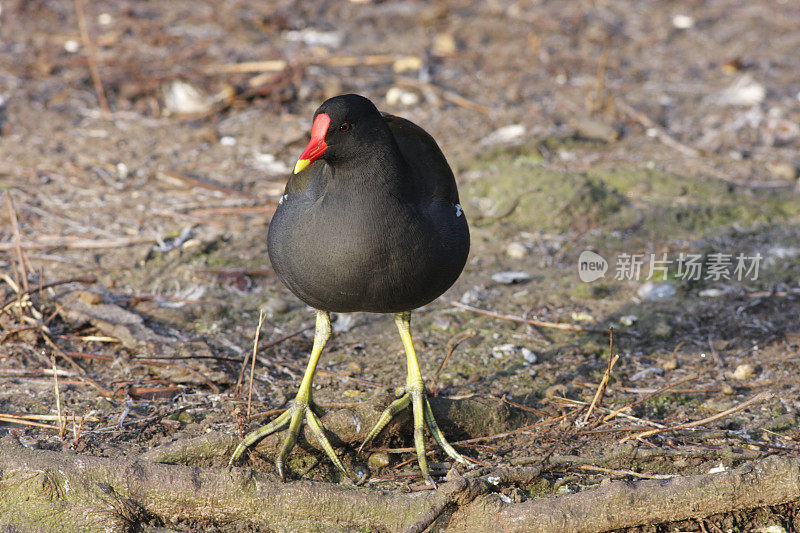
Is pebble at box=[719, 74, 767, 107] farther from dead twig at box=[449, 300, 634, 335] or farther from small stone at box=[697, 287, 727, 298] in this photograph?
dead twig at box=[449, 300, 634, 335]

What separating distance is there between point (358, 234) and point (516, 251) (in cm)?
216

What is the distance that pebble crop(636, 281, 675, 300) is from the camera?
423 cm

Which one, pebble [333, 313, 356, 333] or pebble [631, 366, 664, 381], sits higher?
pebble [333, 313, 356, 333]

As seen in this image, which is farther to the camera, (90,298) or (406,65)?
(406,65)

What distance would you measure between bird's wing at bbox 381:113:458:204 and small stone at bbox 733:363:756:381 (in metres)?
1.50

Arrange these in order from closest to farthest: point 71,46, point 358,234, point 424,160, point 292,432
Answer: point 358,234 → point 292,432 → point 424,160 → point 71,46

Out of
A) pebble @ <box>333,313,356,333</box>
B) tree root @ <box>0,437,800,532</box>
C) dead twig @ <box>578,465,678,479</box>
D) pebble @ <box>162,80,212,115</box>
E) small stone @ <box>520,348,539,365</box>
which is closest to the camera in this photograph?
tree root @ <box>0,437,800,532</box>

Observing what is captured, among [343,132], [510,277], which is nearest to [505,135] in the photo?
[510,277]

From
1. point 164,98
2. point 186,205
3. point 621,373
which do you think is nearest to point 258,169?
point 186,205

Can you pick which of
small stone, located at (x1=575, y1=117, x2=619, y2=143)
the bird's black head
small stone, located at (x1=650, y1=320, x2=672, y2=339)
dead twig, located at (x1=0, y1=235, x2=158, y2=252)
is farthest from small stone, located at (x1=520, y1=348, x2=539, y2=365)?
small stone, located at (x1=575, y1=117, x2=619, y2=143)

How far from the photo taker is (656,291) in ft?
14.0

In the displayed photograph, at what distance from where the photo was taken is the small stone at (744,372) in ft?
11.5

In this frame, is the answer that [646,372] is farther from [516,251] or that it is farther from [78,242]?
[78,242]

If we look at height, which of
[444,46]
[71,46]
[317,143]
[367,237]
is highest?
[317,143]
